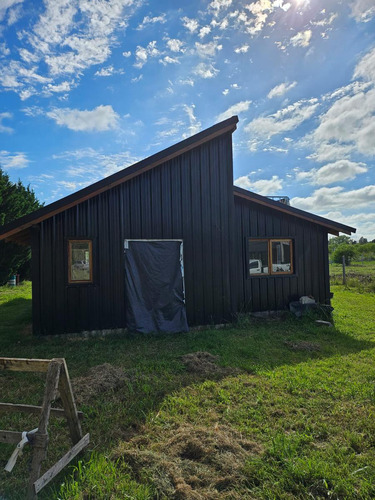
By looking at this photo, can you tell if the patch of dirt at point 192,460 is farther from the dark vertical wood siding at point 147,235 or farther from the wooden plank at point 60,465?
the dark vertical wood siding at point 147,235

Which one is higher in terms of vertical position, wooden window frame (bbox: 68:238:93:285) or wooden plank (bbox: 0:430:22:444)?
wooden window frame (bbox: 68:238:93:285)

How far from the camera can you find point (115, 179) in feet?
22.0

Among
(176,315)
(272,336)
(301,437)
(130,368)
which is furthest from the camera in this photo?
(176,315)

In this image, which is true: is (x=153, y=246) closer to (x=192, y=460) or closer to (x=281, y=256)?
(x=281, y=256)

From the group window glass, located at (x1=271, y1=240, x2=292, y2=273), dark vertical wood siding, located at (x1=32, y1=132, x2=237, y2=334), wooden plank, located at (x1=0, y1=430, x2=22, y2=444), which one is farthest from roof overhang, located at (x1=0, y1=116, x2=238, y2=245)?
wooden plank, located at (x1=0, y1=430, x2=22, y2=444)

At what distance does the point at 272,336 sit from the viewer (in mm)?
6629

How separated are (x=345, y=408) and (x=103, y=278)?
5245 mm

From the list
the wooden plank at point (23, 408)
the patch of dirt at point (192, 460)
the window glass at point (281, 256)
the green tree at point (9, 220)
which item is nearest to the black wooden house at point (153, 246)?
the window glass at point (281, 256)

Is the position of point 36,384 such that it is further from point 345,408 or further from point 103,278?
point 345,408

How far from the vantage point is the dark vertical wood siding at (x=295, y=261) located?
335 inches

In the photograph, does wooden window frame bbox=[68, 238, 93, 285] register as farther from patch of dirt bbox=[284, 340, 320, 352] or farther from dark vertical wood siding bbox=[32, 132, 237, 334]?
patch of dirt bbox=[284, 340, 320, 352]

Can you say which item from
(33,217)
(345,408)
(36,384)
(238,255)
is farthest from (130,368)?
(238,255)

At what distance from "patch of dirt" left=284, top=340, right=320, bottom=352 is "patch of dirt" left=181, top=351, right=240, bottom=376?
1.68m

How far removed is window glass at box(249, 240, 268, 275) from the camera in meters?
8.67
